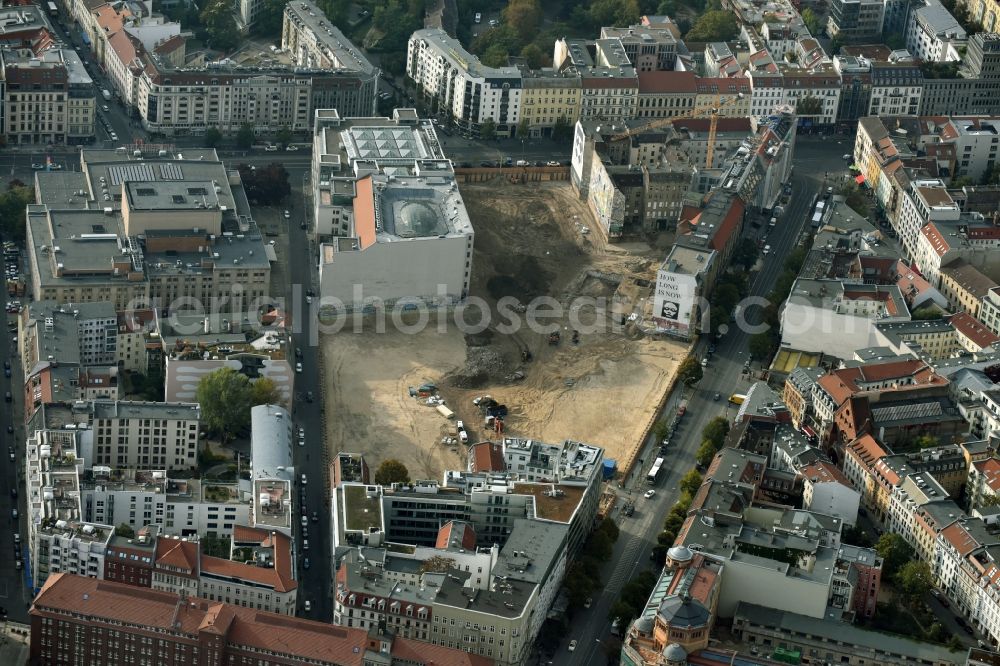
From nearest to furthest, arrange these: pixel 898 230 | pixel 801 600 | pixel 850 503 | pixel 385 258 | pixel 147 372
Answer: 1. pixel 801 600
2. pixel 850 503
3. pixel 147 372
4. pixel 385 258
5. pixel 898 230

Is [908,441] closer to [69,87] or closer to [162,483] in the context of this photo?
[162,483]

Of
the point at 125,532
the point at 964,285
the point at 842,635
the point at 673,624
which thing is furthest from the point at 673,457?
the point at 125,532

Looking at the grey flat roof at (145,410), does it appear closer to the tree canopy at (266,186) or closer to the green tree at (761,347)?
the tree canopy at (266,186)

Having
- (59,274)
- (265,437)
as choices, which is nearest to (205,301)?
(59,274)

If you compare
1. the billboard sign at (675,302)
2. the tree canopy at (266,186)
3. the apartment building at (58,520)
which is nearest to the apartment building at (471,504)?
the apartment building at (58,520)

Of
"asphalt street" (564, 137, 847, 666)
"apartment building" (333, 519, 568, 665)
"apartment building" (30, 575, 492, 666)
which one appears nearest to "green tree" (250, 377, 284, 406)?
"apartment building" (333, 519, 568, 665)
